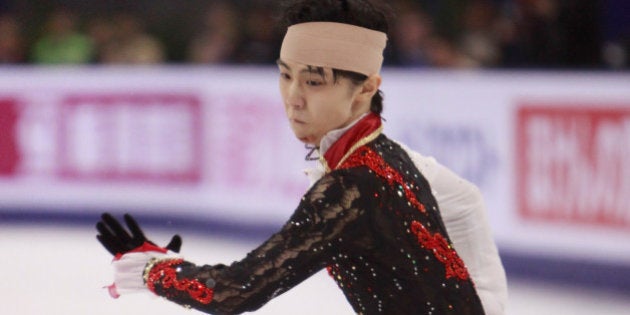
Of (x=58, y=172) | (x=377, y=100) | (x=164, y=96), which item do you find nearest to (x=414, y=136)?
(x=164, y=96)

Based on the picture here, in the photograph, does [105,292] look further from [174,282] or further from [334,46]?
[334,46]

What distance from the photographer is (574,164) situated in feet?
20.3

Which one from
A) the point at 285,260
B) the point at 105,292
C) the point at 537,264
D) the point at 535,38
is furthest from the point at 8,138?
the point at 285,260

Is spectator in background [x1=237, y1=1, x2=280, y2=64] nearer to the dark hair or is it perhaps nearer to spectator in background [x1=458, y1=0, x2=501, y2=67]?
spectator in background [x1=458, y1=0, x2=501, y2=67]

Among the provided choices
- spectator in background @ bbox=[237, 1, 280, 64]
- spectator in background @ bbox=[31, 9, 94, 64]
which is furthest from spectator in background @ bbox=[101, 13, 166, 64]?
spectator in background @ bbox=[237, 1, 280, 64]

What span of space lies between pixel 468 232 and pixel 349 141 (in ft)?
1.45

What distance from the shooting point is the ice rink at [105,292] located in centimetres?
542

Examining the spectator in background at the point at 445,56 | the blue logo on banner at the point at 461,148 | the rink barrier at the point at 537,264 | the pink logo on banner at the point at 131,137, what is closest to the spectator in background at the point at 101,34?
the pink logo on banner at the point at 131,137

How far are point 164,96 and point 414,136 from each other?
2.51 m

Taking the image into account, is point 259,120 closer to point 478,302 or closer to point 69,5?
point 69,5

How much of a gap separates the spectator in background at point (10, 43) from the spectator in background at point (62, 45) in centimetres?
18

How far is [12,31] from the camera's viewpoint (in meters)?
10.2

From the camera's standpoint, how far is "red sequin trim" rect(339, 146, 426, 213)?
2.19m

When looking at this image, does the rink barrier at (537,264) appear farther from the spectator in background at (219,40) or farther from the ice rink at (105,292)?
the spectator in background at (219,40)
